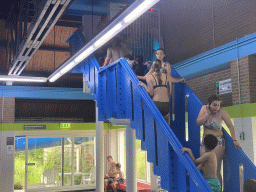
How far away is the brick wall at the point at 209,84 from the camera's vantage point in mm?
8367

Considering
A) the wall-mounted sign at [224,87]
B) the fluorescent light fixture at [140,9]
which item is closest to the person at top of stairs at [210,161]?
the fluorescent light fixture at [140,9]

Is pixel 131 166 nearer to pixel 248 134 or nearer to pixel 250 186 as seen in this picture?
pixel 248 134

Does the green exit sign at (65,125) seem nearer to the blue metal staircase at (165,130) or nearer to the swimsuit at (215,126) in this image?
the blue metal staircase at (165,130)

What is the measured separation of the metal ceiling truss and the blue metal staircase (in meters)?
1.51

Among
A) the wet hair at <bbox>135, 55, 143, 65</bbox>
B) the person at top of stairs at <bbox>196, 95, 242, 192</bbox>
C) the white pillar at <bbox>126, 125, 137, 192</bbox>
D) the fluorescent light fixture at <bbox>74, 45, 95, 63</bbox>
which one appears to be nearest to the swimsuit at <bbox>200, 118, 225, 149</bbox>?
the person at top of stairs at <bbox>196, 95, 242, 192</bbox>

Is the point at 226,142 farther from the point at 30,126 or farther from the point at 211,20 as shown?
the point at 30,126

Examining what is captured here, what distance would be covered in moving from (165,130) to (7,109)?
34.6 ft

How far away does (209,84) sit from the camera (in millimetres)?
9125

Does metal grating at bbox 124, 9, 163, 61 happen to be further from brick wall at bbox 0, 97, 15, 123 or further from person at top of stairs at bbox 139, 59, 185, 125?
brick wall at bbox 0, 97, 15, 123

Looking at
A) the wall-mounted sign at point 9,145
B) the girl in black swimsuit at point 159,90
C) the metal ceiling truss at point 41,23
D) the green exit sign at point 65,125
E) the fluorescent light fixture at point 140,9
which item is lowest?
the wall-mounted sign at point 9,145

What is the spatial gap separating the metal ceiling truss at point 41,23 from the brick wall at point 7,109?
549 centimetres

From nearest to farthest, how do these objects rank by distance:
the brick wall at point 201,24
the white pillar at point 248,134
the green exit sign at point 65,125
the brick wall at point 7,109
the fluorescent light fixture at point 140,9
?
the fluorescent light fixture at point 140,9 → the white pillar at point 248,134 → the brick wall at point 201,24 → the brick wall at point 7,109 → the green exit sign at point 65,125

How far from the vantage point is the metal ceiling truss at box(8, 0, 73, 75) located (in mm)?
5493

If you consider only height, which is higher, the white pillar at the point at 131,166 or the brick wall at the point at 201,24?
the brick wall at the point at 201,24
